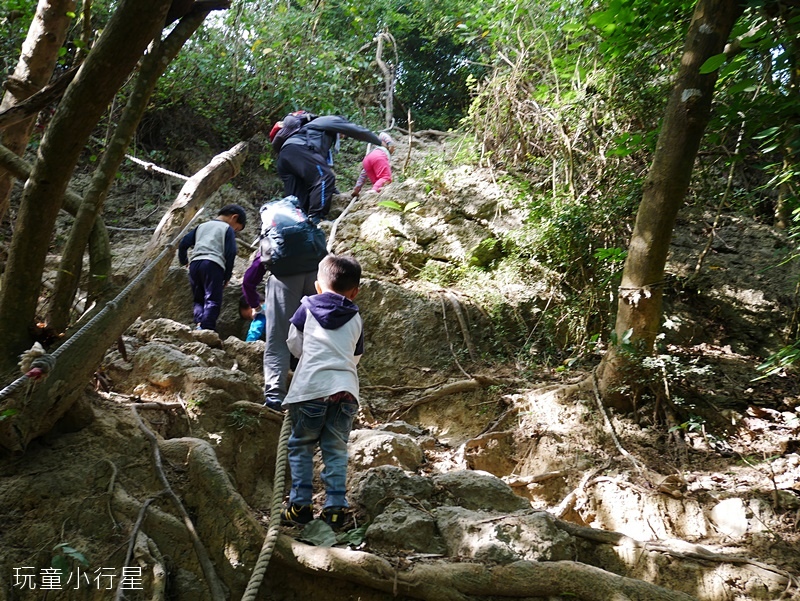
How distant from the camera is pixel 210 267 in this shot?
6.17 meters

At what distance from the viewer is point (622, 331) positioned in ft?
16.7

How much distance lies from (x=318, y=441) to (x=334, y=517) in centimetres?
45

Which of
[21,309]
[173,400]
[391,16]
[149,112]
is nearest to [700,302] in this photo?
[173,400]

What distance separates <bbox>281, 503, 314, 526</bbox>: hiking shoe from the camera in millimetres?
3426

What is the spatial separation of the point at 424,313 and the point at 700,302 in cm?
310

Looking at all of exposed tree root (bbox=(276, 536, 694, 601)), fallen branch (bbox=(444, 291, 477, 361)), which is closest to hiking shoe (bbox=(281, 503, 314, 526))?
exposed tree root (bbox=(276, 536, 694, 601))

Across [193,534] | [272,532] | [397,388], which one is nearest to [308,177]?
[397,388]

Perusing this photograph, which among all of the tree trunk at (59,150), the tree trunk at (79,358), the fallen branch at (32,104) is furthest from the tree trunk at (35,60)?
the tree trunk at (59,150)

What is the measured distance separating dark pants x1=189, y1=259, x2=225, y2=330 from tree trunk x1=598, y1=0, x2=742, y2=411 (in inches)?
150

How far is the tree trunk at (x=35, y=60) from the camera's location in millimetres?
4484

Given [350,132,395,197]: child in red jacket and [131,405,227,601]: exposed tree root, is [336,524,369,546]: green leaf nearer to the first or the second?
[131,405,227,601]: exposed tree root

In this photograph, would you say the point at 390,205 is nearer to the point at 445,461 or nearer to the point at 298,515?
the point at 445,461

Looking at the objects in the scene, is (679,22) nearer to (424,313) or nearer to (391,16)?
(424,313)

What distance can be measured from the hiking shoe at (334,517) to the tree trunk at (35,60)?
10.8ft
